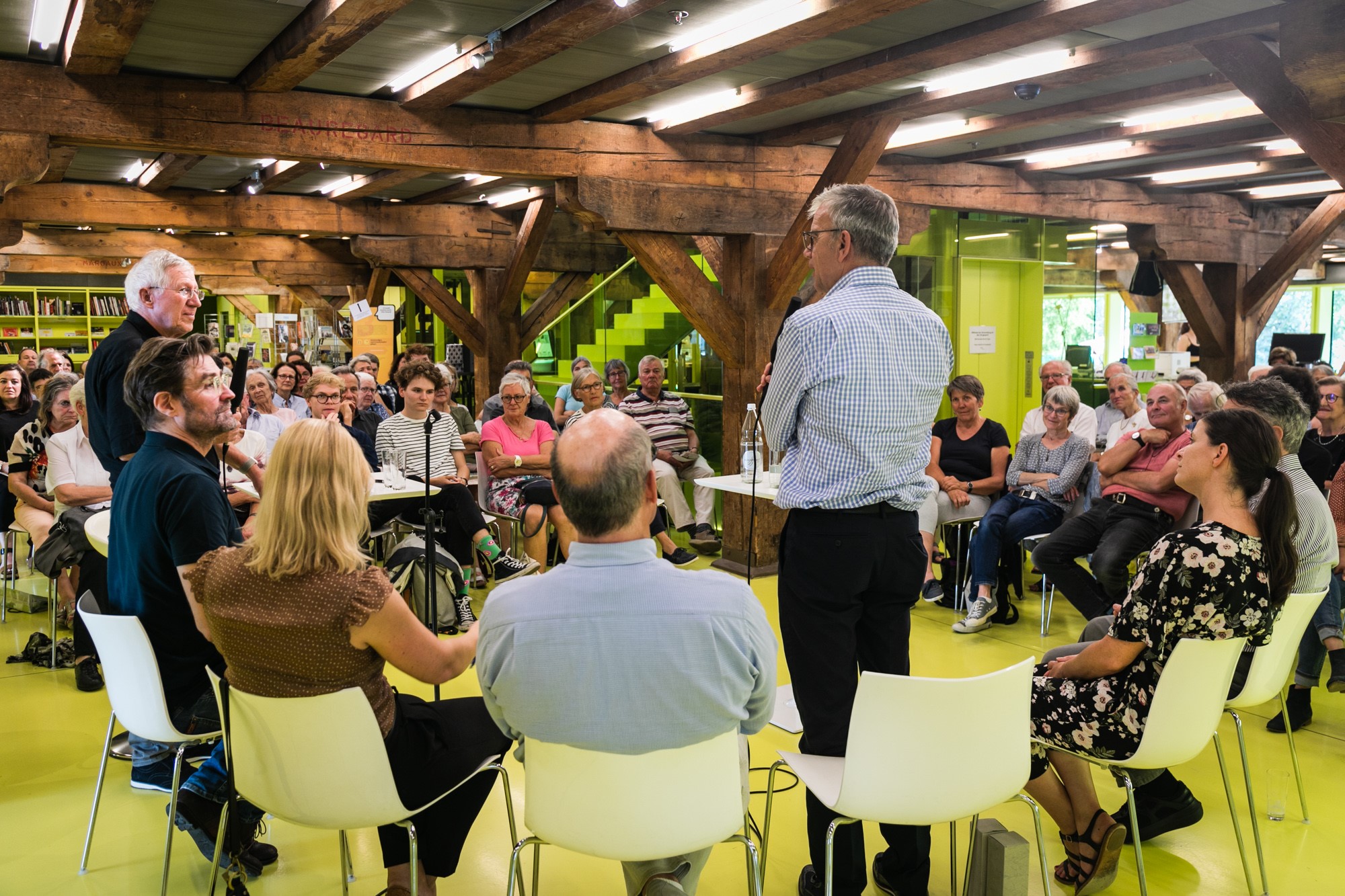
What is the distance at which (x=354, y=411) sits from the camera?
6.99 metres

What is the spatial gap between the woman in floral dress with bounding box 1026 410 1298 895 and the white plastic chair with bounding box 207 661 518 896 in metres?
1.65

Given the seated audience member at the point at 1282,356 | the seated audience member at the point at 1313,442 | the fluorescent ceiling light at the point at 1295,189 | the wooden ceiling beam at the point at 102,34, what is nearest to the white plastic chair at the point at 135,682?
the wooden ceiling beam at the point at 102,34

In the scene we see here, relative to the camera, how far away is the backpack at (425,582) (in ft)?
15.0

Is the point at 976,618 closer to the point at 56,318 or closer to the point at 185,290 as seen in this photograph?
the point at 185,290

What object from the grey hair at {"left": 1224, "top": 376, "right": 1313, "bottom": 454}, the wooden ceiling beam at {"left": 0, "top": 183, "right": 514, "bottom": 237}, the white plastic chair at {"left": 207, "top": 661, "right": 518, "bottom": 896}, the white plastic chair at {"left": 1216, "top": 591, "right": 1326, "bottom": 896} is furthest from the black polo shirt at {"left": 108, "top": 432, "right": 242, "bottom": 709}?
the wooden ceiling beam at {"left": 0, "top": 183, "right": 514, "bottom": 237}

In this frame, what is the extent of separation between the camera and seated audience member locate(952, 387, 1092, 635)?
5371 mm

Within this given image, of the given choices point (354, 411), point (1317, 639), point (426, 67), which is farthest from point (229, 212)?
point (1317, 639)

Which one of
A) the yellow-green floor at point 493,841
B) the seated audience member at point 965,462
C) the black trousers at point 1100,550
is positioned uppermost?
the seated audience member at point 965,462

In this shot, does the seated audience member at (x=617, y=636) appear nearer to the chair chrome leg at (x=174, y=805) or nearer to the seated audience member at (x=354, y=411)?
the chair chrome leg at (x=174, y=805)

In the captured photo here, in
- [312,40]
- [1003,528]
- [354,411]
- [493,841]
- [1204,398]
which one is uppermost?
[312,40]

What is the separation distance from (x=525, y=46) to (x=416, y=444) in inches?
96.0

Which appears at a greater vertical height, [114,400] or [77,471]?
[114,400]

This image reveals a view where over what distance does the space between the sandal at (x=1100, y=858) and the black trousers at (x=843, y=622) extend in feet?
1.58

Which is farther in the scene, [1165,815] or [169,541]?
[1165,815]
